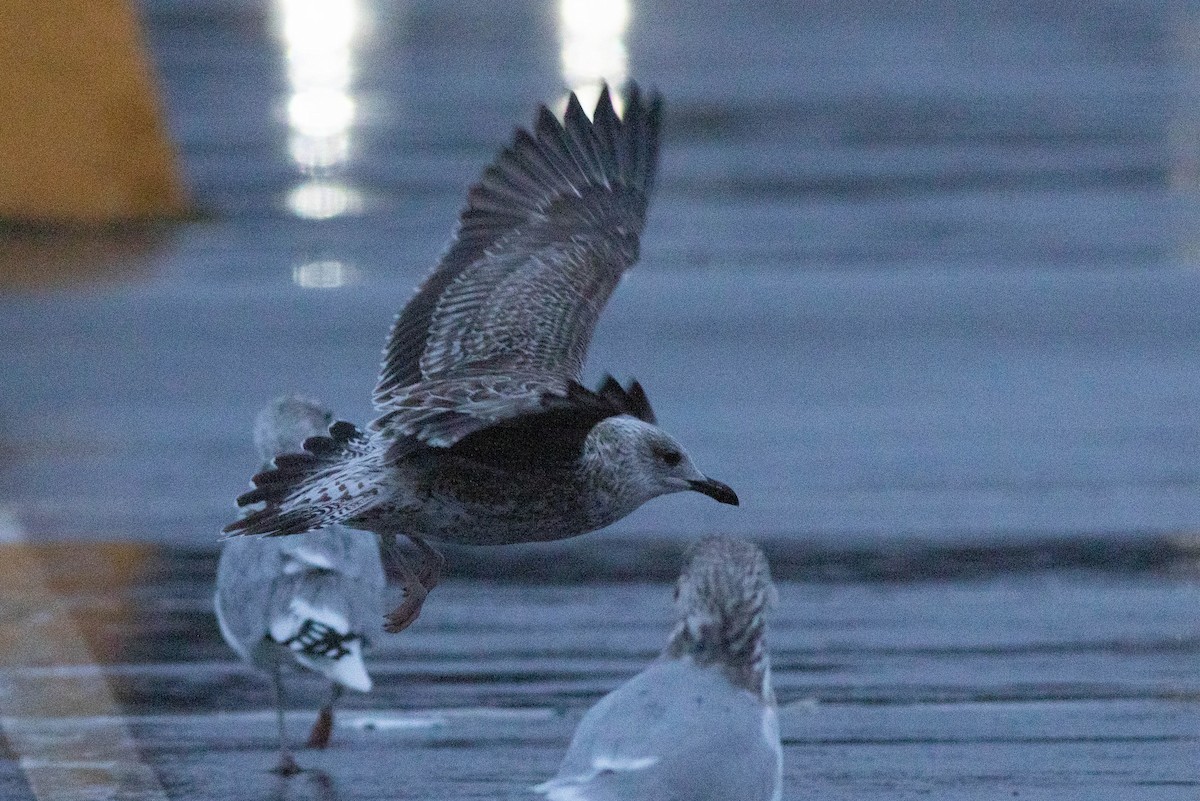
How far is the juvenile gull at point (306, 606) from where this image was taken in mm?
6172

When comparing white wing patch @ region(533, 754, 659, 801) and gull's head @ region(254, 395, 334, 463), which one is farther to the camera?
gull's head @ region(254, 395, 334, 463)

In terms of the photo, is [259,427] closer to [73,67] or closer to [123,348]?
[123,348]

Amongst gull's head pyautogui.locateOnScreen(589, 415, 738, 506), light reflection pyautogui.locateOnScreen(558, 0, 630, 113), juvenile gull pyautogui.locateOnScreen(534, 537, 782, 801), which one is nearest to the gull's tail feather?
gull's head pyautogui.locateOnScreen(589, 415, 738, 506)

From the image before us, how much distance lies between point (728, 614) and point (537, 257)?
3153 millimetres

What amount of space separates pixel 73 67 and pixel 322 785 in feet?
26.4

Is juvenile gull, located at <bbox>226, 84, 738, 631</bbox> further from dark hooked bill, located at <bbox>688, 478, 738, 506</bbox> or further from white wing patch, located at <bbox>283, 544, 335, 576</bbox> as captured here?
white wing patch, located at <bbox>283, 544, 335, 576</bbox>

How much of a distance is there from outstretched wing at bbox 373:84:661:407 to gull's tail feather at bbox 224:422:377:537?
9.9 inches

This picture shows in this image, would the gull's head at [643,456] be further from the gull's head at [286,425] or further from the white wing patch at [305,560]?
the gull's head at [286,425]

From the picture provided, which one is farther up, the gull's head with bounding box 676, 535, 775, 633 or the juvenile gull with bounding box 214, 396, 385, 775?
the gull's head with bounding box 676, 535, 775, 633

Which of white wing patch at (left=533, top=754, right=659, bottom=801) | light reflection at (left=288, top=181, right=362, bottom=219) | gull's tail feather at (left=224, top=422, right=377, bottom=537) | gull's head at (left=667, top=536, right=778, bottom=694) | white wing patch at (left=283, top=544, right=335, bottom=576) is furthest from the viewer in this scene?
light reflection at (left=288, top=181, right=362, bottom=219)

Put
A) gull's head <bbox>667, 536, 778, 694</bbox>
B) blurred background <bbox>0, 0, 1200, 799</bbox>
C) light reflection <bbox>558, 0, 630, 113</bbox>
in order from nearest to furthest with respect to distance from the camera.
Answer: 1. gull's head <bbox>667, 536, 778, 694</bbox>
2. blurred background <bbox>0, 0, 1200, 799</bbox>
3. light reflection <bbox>558, 0, 630, 113</bbox>

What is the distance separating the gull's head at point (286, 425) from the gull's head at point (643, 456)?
1181 millimetres

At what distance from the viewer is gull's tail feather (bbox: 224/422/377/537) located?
595 centimetres

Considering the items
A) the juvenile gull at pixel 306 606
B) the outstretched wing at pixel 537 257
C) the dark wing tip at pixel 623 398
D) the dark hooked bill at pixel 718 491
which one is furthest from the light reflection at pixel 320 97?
the dark wing tip at pixel 623 398
